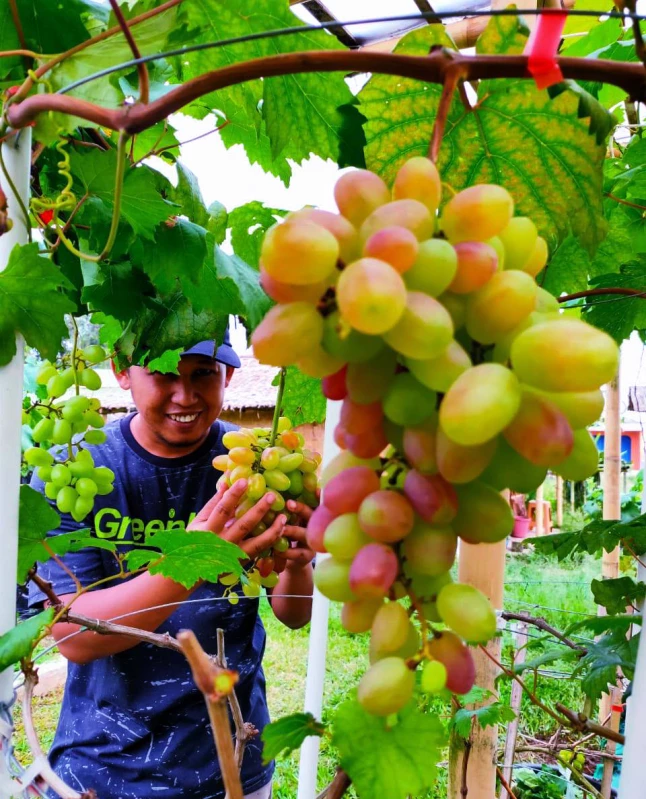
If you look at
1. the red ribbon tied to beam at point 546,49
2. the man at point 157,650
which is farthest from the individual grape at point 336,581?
the man at point 157,650

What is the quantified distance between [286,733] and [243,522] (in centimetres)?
53

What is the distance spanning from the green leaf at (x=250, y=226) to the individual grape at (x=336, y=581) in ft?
2.24

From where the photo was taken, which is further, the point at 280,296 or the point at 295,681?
the point at 295,681

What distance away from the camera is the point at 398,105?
480 millimetres

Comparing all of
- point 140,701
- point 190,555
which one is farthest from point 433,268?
point 140,701

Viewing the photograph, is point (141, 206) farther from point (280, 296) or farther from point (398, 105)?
point (280, 296)

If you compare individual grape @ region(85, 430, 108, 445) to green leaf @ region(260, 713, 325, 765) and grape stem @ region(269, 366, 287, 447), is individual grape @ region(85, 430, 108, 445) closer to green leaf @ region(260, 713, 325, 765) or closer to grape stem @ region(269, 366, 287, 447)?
grape stem @ region(269, 366, 287, 447)

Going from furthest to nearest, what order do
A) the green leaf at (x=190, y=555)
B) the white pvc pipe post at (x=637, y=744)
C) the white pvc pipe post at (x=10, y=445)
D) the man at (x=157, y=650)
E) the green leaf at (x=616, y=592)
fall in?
the man at (x=157, y=650) → the green leaf at (x=616, y=592) → the green leaf at (x=190, y=555) → the white pvc pipe post at (x=10, y=445) → the white pvc pipe post at (x=637, y=744)

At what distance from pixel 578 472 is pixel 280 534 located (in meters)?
0.63

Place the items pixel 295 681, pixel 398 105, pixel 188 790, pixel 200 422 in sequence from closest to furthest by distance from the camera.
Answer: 1. pixel 398 105
2. pixel 188 790
3. pixel 200 422
4. pixel 295 681

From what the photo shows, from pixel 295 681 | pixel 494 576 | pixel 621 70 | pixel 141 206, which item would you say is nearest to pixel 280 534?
pixel 494 576

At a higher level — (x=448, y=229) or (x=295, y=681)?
(x=448, y=229)

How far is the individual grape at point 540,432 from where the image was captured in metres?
0.28

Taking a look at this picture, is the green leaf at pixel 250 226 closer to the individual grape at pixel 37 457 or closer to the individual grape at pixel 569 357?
the individual grape at pixel 37 457
